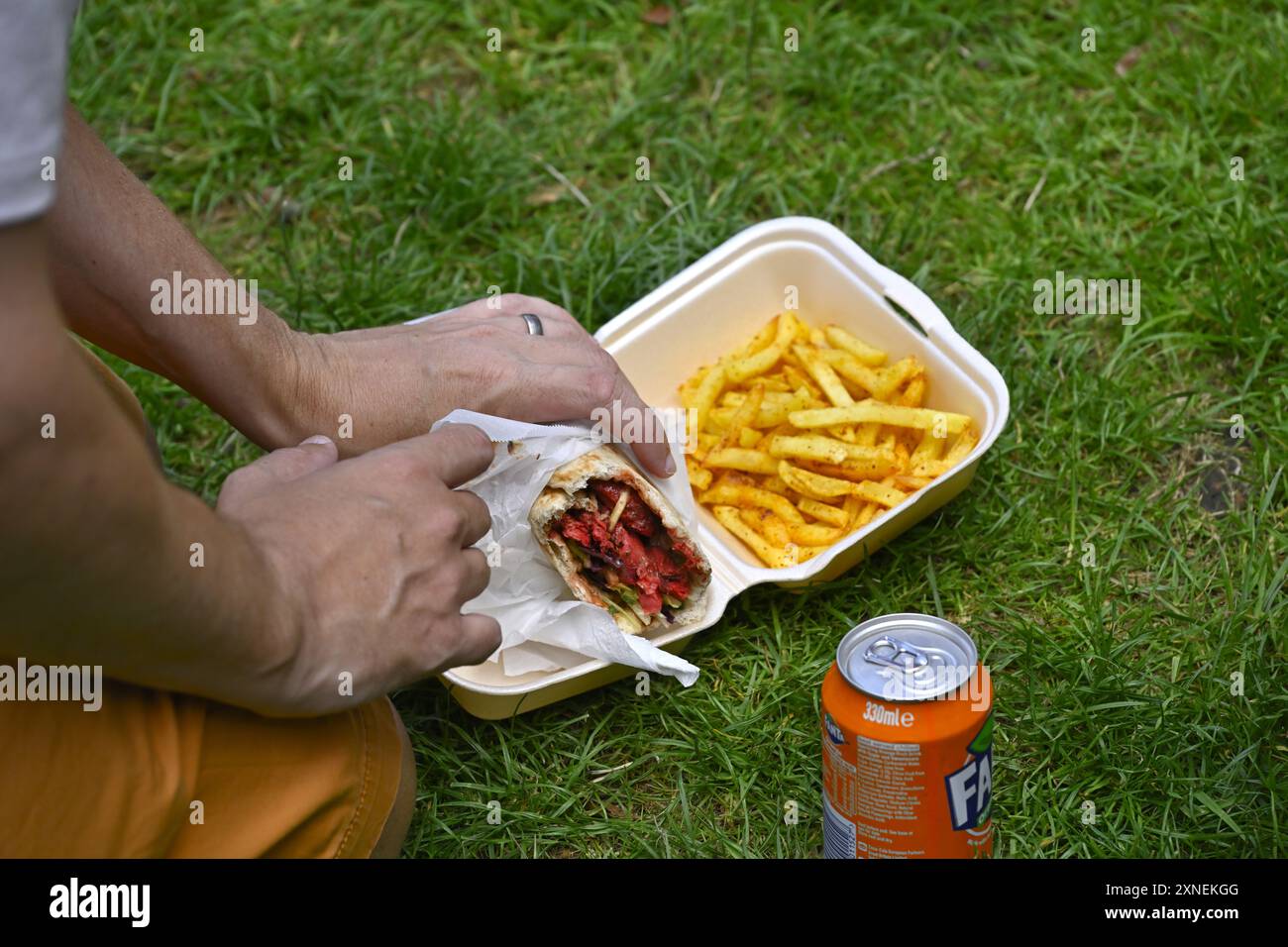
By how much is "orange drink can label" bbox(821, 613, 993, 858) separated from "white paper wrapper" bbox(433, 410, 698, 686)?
49 centimetres

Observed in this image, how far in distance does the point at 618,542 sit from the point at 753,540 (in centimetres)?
34

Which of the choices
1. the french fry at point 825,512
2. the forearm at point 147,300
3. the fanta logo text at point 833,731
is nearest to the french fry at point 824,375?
the french fry at point 825,512

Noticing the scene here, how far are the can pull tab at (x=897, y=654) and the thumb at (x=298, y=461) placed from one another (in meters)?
0.89

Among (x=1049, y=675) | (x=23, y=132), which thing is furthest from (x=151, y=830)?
(x=1049, y=675)

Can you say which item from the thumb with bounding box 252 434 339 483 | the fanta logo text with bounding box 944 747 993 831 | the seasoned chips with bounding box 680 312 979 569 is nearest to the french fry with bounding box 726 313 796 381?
the seasoned chips with bounding box 680 312 979 569

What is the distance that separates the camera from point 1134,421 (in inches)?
115

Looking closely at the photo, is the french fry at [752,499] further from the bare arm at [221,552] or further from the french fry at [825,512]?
the bare arm at [221,552]

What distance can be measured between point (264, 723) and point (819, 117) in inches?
98.0

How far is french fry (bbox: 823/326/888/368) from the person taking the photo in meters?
2.85

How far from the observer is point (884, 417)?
8.74 ft

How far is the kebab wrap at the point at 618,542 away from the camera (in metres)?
2.43

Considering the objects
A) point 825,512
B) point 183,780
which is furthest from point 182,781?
point 825,512

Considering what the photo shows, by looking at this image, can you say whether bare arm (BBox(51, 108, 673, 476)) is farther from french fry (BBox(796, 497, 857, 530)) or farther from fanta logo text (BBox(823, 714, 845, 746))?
fanta logo text (BBox(823, 714, 845, 746))

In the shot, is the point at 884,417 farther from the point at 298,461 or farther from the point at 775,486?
the point at 298,461
